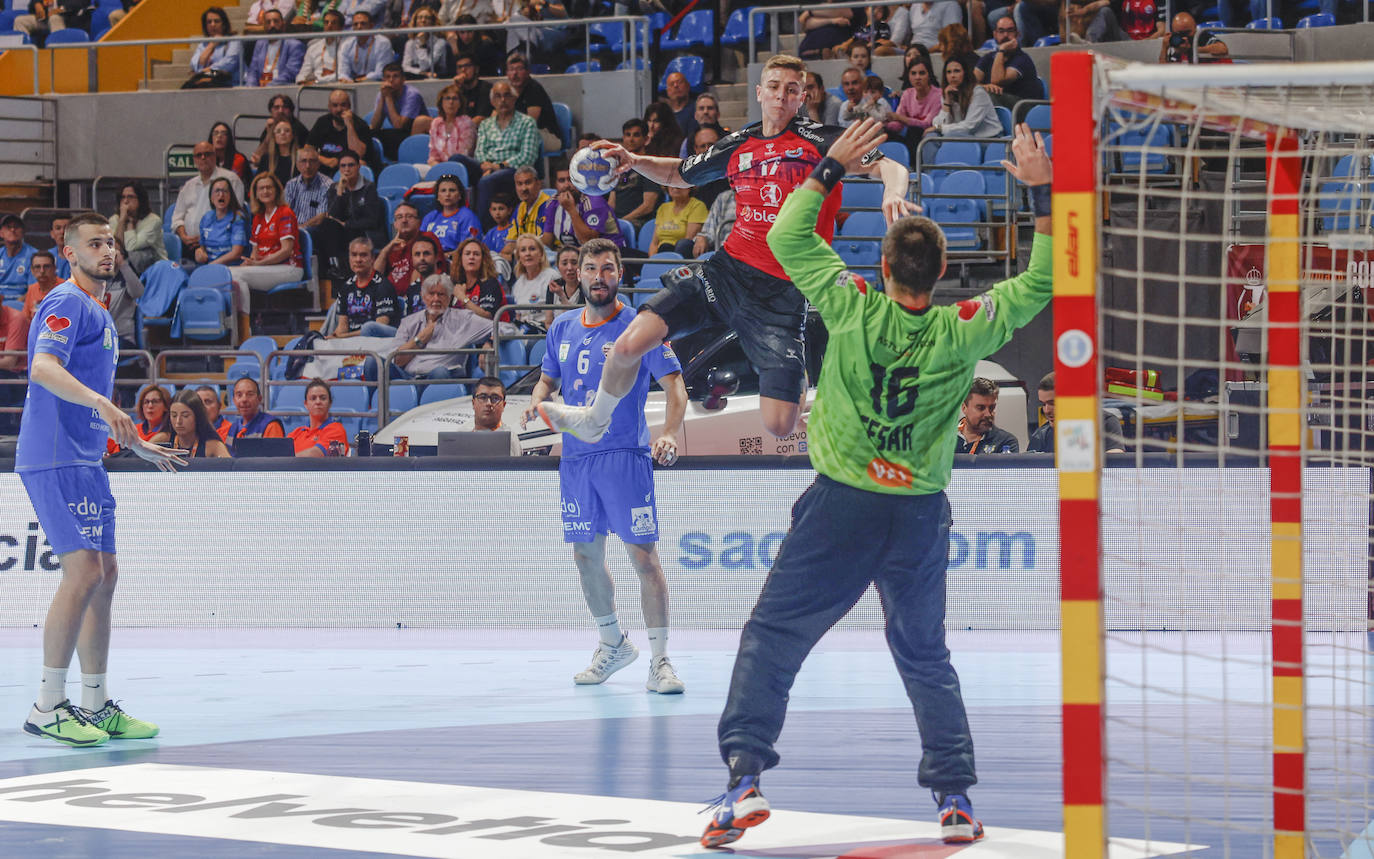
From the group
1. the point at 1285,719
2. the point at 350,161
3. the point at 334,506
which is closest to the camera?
the point at 1285,719

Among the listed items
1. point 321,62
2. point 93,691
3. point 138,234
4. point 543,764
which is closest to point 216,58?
point 321,62

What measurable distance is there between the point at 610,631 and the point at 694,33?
11.8 metres

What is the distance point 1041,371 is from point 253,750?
993cm

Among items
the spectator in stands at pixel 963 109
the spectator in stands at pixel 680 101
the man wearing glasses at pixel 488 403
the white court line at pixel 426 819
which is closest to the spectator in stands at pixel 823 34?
the spectator in stands at pixel 680 101

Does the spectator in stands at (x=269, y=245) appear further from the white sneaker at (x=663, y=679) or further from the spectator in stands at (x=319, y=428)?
the white sneaker at (x=663, y=679)

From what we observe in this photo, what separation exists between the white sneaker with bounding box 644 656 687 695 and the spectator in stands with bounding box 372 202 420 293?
8.08 meters

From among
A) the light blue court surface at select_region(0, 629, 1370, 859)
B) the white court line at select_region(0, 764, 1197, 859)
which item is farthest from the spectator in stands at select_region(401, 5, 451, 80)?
the white court line at select_region(0, 764, 1197, 859)

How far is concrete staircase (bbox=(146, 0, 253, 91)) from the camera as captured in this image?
21.3 m

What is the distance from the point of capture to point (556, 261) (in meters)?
15.5

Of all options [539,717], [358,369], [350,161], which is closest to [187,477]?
[358,369]

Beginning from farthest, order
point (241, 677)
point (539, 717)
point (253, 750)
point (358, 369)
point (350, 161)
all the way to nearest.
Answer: point (350, 161)
point (358, 369)
point (241, 677)
point (539, 717)
point (253, 750)

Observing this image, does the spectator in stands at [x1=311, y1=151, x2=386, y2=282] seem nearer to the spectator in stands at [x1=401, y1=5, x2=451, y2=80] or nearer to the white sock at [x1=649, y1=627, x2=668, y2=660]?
the spectator in stands at [x1=401, y1=5, x2=451, y2=80]

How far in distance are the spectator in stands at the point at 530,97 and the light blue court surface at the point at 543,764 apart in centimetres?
886

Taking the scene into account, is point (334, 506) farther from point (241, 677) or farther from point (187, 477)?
point (241, 677)
